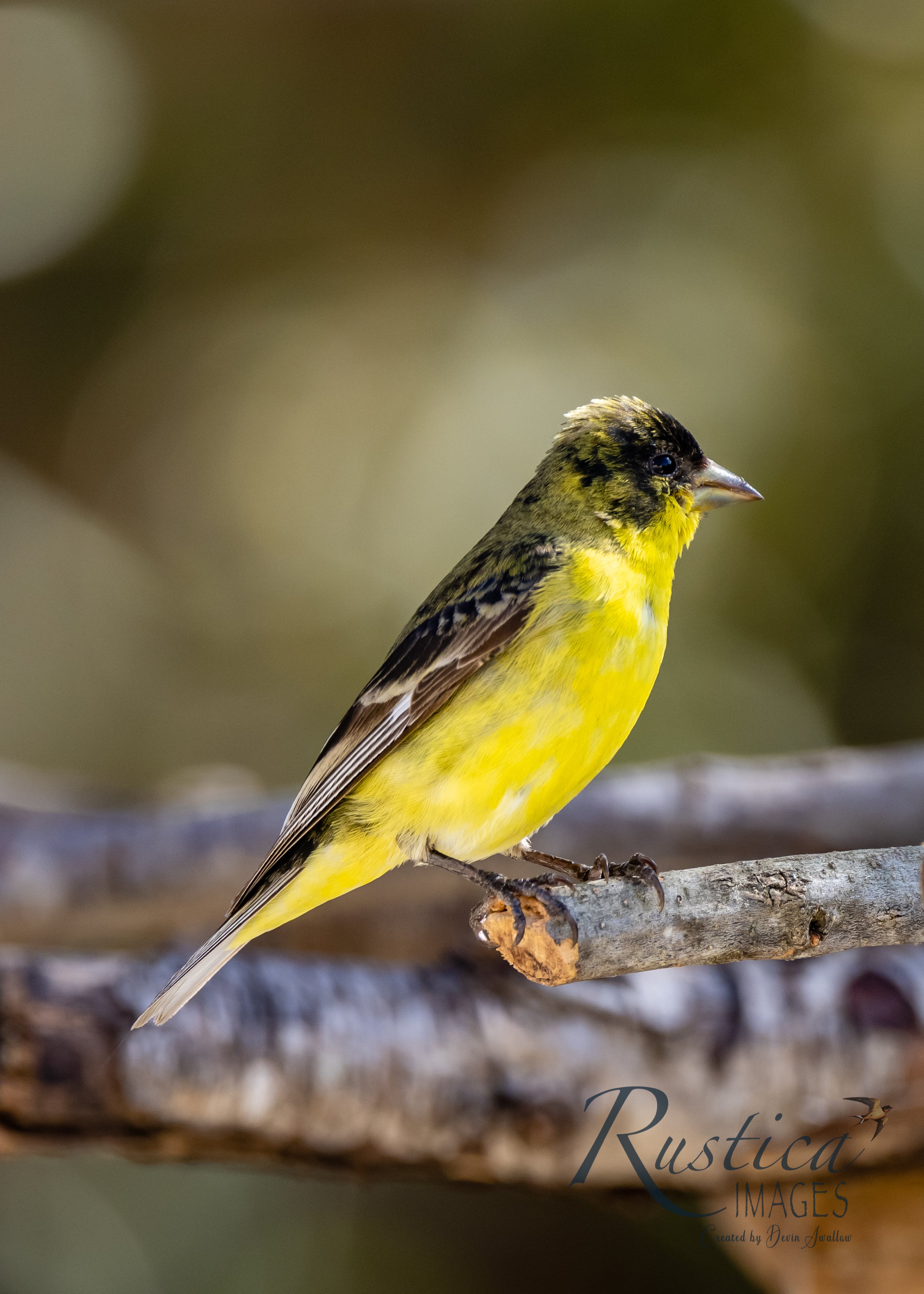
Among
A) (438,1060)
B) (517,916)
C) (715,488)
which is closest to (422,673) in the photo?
(517,916)

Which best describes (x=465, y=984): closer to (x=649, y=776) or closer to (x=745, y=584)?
(x=649, y=776)

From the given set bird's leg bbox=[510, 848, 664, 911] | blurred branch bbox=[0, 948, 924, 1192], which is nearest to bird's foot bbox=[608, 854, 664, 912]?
bird's leg bbox=[510, 848, 664, 911]

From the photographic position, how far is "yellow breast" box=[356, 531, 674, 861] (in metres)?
2.22

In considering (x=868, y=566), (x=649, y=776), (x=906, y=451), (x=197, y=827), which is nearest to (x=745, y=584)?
(x=868, y=566)

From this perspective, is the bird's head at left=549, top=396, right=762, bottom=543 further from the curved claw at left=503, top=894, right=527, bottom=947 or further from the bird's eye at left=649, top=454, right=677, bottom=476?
the curved claw at left=503, top=894, right=527, bottom=947

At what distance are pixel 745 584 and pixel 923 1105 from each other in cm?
320

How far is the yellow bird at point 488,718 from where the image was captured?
223cm

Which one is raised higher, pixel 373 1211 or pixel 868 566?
pixel 868 566

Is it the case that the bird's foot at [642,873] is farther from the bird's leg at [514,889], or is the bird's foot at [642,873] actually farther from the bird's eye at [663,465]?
the bird's eye at [663,465]

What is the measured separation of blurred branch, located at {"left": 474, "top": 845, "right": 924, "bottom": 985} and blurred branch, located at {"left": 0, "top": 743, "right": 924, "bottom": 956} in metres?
2.52

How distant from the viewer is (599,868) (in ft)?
8.05

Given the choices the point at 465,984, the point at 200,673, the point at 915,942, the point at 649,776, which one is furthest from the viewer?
the point at 200,673

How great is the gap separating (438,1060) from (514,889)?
100 centimetres

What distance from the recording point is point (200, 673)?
6.35m
